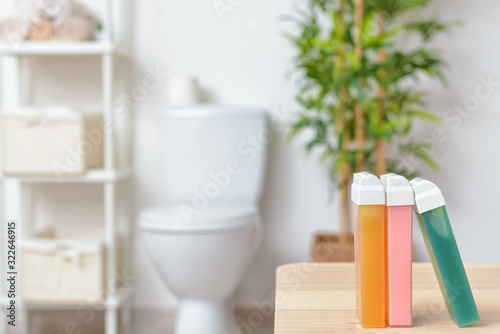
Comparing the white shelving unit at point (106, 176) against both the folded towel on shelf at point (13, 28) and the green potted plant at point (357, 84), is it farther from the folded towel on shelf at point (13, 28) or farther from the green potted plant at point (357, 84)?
the green potted plant at point (357, 84)

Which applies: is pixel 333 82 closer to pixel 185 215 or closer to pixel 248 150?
pixel 248 150

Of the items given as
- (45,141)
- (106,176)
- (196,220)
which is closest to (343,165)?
(196,220)

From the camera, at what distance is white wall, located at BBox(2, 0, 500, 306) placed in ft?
7.02

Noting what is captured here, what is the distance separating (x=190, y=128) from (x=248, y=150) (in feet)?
0.74

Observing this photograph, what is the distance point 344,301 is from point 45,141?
1.50 m

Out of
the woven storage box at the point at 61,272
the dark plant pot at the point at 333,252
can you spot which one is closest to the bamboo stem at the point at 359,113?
the dark plant pot at the point at 333,252

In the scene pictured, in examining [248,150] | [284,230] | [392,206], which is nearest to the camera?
[392,206]

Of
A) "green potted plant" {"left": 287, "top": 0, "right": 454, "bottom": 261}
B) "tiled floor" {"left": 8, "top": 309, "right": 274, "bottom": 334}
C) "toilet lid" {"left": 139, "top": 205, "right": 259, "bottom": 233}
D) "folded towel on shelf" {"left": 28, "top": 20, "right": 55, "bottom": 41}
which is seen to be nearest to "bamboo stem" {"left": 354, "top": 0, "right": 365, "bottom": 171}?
"green potted plant" {"left": 287, "top": 0, "right": 454, "bottom": 261}

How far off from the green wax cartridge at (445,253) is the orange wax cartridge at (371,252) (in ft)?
0.14

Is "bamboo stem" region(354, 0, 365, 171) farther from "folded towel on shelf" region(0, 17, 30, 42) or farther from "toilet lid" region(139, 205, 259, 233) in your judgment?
"folded towel on shelf" region(0, 17, 30, 42)

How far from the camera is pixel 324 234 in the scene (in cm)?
210

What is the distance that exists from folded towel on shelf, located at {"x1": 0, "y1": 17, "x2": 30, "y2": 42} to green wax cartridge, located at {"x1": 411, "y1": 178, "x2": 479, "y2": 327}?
5.80ft

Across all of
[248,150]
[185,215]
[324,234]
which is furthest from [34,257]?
[324,234]

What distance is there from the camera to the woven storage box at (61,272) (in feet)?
6.36
